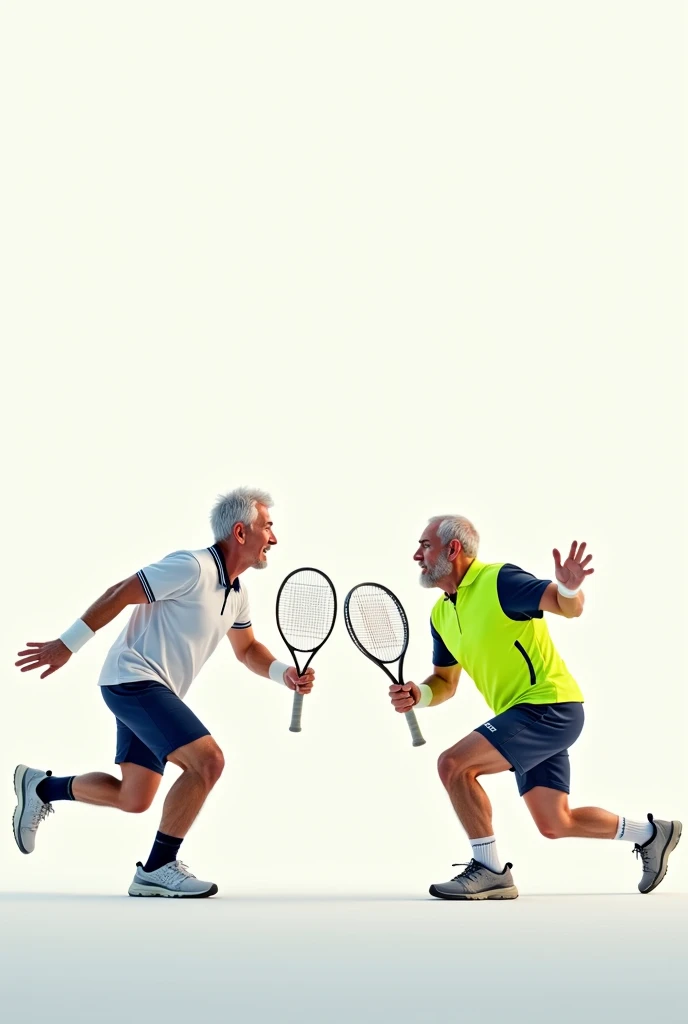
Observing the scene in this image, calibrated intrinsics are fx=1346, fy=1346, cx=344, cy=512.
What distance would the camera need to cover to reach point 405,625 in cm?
468

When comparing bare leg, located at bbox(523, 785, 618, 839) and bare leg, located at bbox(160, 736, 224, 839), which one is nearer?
bare leg, located at bbox(160, 736, 224, 839)

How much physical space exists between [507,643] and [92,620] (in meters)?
1.37

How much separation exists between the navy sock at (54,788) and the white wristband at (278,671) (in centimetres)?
77

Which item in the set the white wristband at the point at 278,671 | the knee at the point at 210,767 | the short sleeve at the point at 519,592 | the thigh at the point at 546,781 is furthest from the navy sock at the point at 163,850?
the short sleeve at the point at 519,592

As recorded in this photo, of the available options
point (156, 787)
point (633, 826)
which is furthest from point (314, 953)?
point (633, 826)


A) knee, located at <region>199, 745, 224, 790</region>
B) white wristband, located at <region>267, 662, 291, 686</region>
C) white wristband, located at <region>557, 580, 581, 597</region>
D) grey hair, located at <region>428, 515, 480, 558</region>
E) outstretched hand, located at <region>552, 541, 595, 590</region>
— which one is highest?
grey hair, located at <region>428, 515, 480, 558</region>

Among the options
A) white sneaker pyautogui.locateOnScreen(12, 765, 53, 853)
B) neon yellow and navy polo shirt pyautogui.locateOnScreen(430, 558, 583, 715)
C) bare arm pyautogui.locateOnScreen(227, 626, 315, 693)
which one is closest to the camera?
neon yellow and navy polo shirt pyautogui.locateOnScreen(430, 558, 583, 715)

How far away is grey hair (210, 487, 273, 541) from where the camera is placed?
4652 mm

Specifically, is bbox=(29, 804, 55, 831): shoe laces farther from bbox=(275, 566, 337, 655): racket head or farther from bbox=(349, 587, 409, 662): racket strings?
bbox=(349, 587, 409, 662): racket strings

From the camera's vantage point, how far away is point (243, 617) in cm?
488

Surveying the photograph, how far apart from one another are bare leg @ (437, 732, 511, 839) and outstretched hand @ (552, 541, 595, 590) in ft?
1.93

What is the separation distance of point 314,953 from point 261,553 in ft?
6.17

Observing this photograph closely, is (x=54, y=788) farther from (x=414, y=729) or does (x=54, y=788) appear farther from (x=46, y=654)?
(x=414, y=729)

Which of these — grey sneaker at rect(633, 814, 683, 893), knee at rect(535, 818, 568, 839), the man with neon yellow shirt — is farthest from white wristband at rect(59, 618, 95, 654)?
grey sneaker at rect(633, 814, 683, 893)
